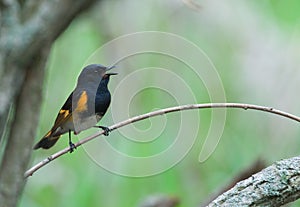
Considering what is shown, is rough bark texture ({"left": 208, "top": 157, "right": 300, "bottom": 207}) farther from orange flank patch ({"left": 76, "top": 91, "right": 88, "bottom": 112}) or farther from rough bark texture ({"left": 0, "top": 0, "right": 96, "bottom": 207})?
rough bark texture ({"left": 0, "top": 0, "right": 96, "bottom": 207})

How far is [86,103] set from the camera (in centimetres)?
140

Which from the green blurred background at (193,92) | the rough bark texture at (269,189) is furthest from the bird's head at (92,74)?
the green blurred background at (193,92)

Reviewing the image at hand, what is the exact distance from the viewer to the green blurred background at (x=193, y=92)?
305 cm

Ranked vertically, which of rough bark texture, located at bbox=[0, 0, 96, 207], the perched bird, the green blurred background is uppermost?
the green blurred background

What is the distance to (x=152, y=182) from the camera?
3348mm

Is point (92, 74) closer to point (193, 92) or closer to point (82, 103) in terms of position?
point (82, 103)

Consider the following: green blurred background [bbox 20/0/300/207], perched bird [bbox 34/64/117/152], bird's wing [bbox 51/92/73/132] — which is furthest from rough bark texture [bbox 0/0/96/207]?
green blurred background [bbox 20/0/300/207]

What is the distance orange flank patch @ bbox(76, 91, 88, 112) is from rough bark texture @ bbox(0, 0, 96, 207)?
23.7 inches

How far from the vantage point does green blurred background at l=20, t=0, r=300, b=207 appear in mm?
3053

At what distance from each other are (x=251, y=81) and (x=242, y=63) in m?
0.13

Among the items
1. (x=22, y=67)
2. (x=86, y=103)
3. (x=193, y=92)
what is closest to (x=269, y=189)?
(x=86, y=103)

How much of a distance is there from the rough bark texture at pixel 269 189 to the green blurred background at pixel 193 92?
1642 millimetres

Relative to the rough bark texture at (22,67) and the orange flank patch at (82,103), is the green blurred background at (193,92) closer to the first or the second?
the orange flank patch at (82,103)

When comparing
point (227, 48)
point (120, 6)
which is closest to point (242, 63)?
point (227, 48)
